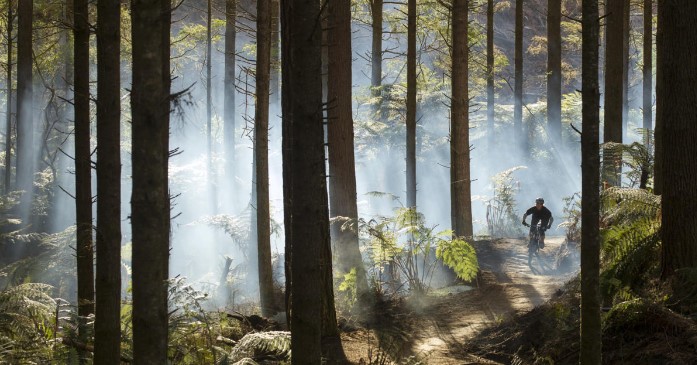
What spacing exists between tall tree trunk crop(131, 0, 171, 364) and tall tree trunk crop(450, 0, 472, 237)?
38.2 feet

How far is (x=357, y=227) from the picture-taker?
11.1 metres

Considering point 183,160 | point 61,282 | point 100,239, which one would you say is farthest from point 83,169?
point 183,160

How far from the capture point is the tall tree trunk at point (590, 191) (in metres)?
5.60

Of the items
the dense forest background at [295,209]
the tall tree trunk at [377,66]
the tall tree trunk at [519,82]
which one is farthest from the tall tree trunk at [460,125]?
the tall tree trunk at [519,82]

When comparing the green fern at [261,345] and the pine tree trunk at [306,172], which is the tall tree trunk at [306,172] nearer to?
the pine tree trunk at [306,172]

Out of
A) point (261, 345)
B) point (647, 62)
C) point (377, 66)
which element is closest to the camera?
point (261, 345)

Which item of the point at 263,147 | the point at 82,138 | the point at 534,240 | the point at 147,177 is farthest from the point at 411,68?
the point at 147,177

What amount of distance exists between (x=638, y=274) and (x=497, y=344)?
5.95 feet

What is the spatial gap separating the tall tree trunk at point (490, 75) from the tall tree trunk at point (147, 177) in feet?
63.0

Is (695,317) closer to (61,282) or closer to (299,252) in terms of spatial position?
(299,252)

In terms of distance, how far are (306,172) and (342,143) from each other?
682cm

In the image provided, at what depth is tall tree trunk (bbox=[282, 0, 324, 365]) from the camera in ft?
16.1

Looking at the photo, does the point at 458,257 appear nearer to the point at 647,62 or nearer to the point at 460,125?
the point at 460,125

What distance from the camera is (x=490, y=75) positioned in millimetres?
23031
